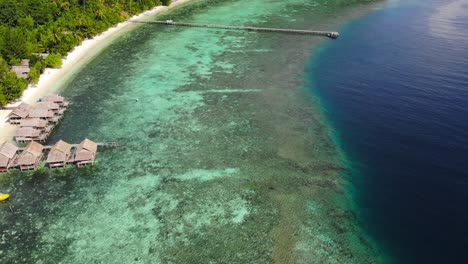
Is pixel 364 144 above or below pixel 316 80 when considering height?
below

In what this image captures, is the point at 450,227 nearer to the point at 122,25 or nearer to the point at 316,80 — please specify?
the point at 316,80

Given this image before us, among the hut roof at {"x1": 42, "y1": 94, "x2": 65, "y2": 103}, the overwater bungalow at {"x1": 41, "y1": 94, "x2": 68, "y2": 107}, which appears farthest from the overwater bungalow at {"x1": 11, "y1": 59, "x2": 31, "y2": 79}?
the hut roof at {"x1": 42, "y1": 94, "x2": 65, "y2": 103}

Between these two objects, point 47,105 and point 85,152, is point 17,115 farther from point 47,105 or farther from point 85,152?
point 85,152

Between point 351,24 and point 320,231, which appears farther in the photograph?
point 351,24

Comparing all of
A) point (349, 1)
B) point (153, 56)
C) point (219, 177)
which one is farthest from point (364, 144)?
point (349, 1)

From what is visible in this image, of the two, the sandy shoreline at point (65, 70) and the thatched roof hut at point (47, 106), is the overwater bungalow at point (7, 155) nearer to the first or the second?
the sandy shoreline at point (65, 70)

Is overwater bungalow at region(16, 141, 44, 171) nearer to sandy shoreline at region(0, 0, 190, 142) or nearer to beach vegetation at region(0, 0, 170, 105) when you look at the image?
sandy shoreline at region(0, 0, 190, 142)

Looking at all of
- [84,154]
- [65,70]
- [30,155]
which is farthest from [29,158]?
[65,70]
